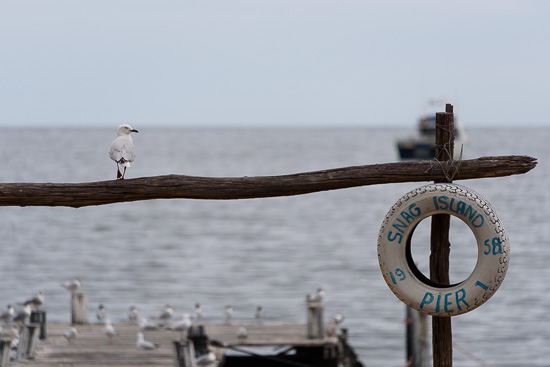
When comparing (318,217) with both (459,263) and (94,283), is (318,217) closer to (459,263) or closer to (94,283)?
(459,263)

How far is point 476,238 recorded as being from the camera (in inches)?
210

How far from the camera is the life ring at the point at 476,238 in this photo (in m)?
5.28

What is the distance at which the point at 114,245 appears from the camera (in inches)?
1476

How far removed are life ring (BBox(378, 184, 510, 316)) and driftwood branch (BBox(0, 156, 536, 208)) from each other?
0.14m

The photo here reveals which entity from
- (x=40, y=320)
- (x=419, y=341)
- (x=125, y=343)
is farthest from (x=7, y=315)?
(x=419, y=341)

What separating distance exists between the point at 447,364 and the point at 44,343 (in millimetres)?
8159

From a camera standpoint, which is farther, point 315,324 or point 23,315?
point 23,315

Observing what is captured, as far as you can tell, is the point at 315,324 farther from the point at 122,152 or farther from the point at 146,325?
the point at 122,152

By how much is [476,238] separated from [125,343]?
8383mm

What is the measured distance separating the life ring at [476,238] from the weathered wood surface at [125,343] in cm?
675

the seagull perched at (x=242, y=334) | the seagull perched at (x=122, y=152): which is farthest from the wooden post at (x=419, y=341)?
the seagull perched at (x=122, y=152)

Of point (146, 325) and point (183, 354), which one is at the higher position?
point (146, 325)

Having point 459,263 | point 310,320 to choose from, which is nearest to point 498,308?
point 459,263

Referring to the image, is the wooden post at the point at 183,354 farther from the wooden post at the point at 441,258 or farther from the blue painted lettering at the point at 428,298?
the blue painted lettering at the point at 428,298
